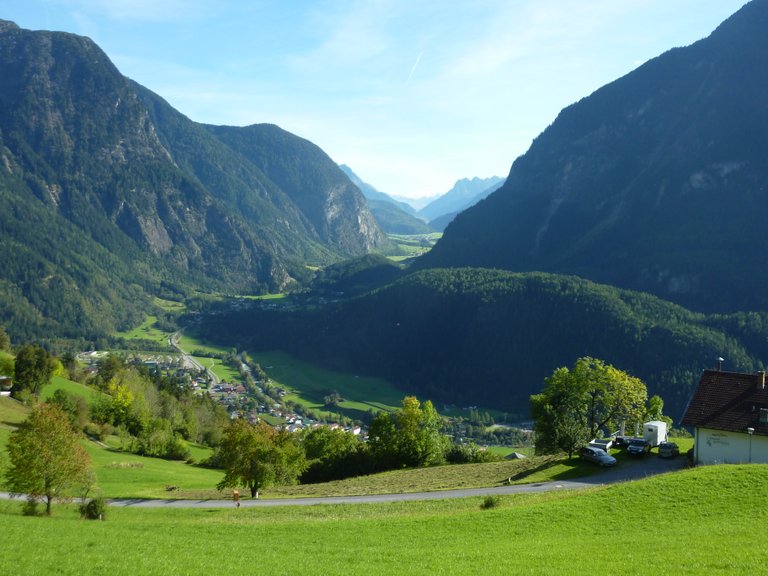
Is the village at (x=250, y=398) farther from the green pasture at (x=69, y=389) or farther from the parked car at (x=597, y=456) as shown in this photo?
the parked car at (x=597, y=456)

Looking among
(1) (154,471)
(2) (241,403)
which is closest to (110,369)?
(2) (241,403)

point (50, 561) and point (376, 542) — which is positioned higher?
point (50, 561)

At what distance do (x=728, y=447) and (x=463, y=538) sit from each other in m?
26.1

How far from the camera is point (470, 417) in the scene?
557 feet

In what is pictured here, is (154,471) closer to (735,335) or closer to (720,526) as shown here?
(720,526)

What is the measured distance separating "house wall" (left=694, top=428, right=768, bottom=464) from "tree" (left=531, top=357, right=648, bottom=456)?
10910mm

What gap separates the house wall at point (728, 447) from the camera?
42128 mm

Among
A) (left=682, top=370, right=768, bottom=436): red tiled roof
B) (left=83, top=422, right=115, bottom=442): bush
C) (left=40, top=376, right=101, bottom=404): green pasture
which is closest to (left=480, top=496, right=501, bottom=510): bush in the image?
(left=682, top=370, right=768, bottom=436): red tiled roof

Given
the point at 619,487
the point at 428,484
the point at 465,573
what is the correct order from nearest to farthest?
the point at 465,573 → the point at 619,487 → the point at 428,484

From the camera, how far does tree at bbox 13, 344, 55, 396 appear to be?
90.9 m

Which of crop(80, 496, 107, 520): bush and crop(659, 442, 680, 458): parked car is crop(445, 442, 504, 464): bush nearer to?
crop(659, 442, 680, 458): parked car

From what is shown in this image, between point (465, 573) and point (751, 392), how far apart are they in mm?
34041

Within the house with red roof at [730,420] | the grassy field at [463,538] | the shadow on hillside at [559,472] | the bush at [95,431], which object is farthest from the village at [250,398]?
the grassy field at [463,538]

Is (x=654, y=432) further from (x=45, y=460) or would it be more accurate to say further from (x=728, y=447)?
(x=45, y=460)
